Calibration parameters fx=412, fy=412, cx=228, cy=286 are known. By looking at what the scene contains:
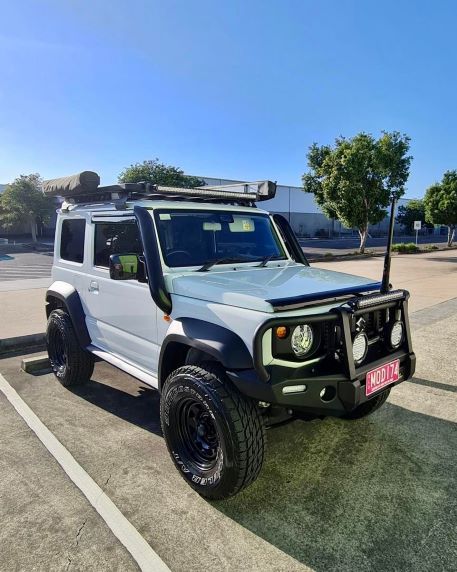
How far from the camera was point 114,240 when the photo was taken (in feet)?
12.4

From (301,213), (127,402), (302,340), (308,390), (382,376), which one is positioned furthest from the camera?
(301,213)

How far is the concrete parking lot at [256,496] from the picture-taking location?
2.23 m

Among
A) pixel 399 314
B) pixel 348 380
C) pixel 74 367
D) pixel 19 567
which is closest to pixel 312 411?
pixel 348 380

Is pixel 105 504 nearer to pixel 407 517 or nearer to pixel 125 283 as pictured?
pixel 125 283

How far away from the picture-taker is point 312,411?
251 cm

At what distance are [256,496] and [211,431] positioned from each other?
0.53 meters

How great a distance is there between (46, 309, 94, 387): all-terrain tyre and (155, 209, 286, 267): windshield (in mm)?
1749

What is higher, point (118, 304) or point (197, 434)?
point (118, 304)

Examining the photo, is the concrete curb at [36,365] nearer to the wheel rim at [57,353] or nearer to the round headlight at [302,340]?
the wheel rim at [57,353]

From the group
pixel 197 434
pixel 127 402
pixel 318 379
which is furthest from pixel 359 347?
pixel 127 402

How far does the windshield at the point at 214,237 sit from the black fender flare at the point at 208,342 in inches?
24.8

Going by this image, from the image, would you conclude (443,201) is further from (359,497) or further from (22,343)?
(359,497)

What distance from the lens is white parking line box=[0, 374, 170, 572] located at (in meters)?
2.20

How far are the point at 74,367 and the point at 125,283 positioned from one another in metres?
1.44
